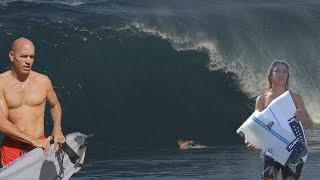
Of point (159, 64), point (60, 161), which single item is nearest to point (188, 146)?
point (159, 64)

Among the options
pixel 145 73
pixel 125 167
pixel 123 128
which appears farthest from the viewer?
pixel 145 73

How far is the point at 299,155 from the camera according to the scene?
7.45 m

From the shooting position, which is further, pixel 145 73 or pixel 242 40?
pixel 242 40

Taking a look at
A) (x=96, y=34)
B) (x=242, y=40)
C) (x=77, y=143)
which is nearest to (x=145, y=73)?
(x=96, y=34)

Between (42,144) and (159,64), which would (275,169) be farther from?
(159,64)

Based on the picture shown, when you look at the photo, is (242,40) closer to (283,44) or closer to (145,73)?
(283,44)

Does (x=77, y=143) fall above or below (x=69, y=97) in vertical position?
above

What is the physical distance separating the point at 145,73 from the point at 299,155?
36.4ft

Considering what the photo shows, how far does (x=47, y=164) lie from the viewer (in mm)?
7066

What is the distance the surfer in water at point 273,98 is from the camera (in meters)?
7.45

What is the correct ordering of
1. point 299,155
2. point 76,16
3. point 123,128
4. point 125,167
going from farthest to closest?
1. point 76,16
2. point 123,128
3. point 125,167
4. point 299,155

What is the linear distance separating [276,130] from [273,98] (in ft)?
0.92

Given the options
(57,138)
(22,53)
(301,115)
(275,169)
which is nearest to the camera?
(22,53)

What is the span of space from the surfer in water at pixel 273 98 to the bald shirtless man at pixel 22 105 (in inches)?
69.1
